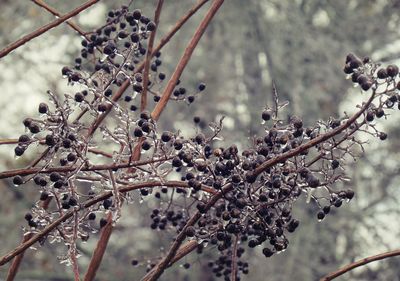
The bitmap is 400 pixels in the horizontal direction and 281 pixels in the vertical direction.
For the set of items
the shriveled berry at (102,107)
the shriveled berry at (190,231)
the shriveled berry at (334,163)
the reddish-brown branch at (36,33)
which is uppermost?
the reddish-brown branch at (36,33)

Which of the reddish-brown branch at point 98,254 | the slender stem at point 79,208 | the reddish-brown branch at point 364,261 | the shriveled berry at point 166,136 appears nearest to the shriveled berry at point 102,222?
the reddish-brown branch at point 98,254

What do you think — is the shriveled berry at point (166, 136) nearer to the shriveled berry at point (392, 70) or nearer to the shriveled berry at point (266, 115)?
the shriveled berry at point (266, 115)

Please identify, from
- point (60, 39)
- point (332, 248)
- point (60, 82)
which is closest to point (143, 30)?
point (332, 248)

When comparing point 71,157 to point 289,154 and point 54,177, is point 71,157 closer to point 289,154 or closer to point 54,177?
point 54,177

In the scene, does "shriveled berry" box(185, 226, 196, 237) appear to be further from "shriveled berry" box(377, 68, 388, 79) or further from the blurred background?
the blurred background

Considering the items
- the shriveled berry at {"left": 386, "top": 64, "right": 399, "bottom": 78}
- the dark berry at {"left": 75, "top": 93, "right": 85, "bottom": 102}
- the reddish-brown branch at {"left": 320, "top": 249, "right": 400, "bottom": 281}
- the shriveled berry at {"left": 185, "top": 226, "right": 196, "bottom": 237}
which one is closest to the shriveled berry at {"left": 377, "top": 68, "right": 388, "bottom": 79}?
the shriveled berry at {"left": 386, "top": 64, "right": 399, "bottom": 78}

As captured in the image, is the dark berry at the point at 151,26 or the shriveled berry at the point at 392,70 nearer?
the shriveled berry at the point at 392,70

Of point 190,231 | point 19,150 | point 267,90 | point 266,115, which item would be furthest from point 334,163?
point 267,90

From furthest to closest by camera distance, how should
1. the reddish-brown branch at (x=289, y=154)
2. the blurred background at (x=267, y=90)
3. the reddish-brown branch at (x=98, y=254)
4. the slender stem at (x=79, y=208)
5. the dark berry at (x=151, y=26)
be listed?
the blurred background at (x=267, y=90)
the dark berry at (x=151, y=26)
the reddish-brown branch at (x=98, y=254)
the slender stem at (x=79, y=208)
the reddish-brown branch at (x=289, y=154)
